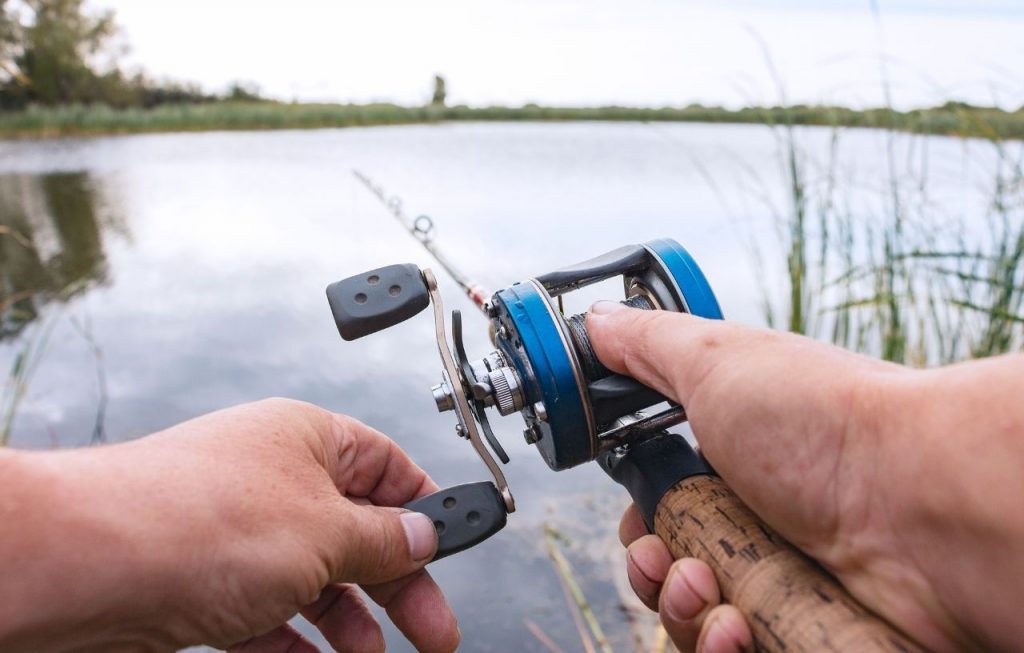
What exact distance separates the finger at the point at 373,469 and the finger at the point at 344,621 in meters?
0.21

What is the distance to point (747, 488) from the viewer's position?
124 cm

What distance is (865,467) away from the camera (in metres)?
1.05

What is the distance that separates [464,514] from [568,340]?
393 mm

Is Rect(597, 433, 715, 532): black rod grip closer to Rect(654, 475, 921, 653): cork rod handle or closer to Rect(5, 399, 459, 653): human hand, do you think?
Rect(654, 475, 921, 653): cork rod handle

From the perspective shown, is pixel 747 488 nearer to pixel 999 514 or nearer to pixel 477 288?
pixel 999 514

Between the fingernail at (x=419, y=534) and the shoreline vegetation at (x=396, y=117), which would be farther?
the shoreline vegetation at (x=396, y=117)

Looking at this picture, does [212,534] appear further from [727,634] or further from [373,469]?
[727,634]

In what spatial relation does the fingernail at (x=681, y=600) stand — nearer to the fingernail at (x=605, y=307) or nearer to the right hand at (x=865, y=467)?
the right hand at (x=865, y=467)

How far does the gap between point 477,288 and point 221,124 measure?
65.7 feet

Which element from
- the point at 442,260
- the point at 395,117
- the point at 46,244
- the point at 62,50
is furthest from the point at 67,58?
the point at 442,260

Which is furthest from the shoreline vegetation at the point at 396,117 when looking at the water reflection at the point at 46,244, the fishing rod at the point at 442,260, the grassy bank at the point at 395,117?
the water reflection at the point at 46,244

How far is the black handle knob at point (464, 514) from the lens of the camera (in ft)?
4.83

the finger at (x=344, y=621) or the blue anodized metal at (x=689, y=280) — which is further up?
the blue anodized metal at (x=689, y=280)

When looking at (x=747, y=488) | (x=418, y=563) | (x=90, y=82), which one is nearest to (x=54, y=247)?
(x=418, y=563)
